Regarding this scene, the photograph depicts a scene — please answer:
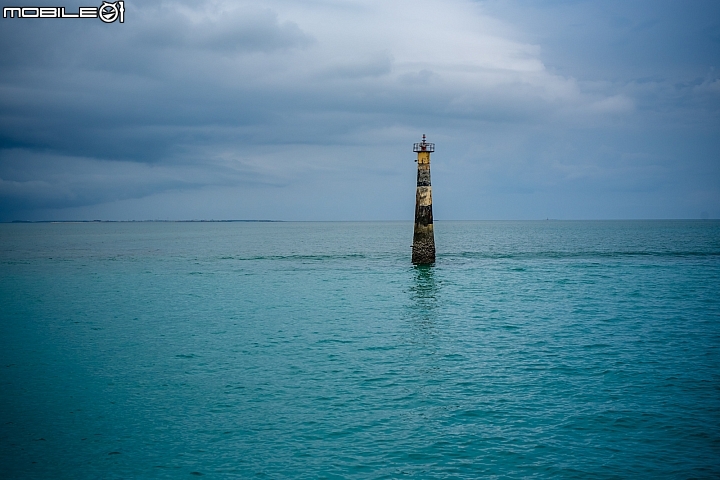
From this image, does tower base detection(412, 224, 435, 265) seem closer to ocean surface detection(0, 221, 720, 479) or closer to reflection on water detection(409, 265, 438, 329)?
reflection on water detection(409, 265, 438, 329)

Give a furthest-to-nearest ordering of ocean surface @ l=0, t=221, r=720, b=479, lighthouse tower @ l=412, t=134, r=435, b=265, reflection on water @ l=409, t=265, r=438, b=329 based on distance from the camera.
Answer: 1. lighthouse tower @ l=412, t=134, r=435, b=265
2. reflection on water @ l=409, t=265, r=438, b=329
3. ocean surface @ l=0, t=221, r=720, b=479

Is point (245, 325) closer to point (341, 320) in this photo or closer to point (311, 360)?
point (341, 320)

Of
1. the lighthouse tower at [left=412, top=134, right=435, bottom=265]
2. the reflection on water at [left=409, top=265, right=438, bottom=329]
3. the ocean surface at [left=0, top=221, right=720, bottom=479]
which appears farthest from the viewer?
the lighthouse tower at [left=412, top=134, right=435, bottom=265]

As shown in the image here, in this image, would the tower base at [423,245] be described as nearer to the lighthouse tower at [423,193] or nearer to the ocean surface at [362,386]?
the lighthouse tower at [423,193]

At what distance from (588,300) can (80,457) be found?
102 feet

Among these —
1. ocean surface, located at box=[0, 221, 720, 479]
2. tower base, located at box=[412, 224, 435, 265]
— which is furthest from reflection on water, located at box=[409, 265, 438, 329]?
tower base, located at box=[412, 224, 435, 265]

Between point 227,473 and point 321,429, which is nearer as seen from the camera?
point 227,473

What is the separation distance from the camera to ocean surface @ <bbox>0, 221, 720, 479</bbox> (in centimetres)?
1216

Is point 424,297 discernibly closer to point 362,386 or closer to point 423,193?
point 423,193

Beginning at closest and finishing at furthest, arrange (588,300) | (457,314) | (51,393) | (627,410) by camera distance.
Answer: (627,410), (51,393), (457,314), (588,300)

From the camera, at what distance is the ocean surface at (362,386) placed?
12.2 metres

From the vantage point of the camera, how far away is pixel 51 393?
16766 mm

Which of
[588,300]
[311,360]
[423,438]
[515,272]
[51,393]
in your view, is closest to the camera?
[423,438]

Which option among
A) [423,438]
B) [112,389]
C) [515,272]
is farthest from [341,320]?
[515,272]
